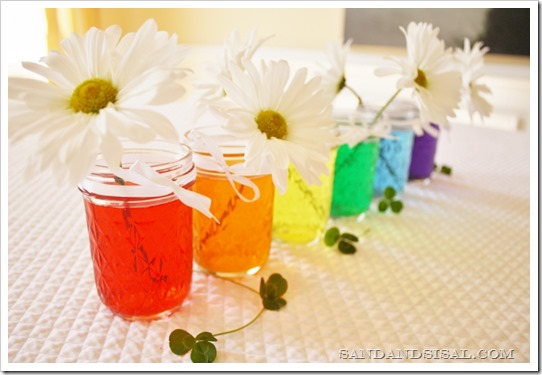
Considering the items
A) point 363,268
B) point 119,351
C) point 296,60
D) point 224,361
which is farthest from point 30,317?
point 296,60

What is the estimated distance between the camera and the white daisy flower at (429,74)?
0.64 meters

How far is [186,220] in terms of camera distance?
56cm

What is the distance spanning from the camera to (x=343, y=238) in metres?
0.75

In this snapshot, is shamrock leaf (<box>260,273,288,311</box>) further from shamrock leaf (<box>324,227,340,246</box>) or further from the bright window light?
the bright window light

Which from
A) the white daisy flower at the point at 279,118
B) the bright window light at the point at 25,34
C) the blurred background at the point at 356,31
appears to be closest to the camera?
the white daisy flower at the point at 279,118

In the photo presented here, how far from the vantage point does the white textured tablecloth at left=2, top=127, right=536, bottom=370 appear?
0.52m

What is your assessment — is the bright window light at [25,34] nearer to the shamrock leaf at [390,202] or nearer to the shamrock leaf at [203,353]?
the shamrock leaf at [390,202]

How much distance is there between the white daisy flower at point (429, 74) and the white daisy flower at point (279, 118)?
178mm

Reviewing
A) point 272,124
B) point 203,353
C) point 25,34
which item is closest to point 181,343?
point 203,353

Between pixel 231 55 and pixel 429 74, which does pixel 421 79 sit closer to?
pixel 429 74

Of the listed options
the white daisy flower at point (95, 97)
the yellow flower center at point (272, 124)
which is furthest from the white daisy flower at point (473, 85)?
the white daisy flower at point (95, 97)

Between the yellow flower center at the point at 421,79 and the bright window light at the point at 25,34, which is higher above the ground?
the bright window light at the point at 25,34

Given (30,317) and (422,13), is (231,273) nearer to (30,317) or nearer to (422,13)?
(30,317)

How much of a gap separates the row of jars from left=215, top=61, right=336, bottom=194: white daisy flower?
6cm
